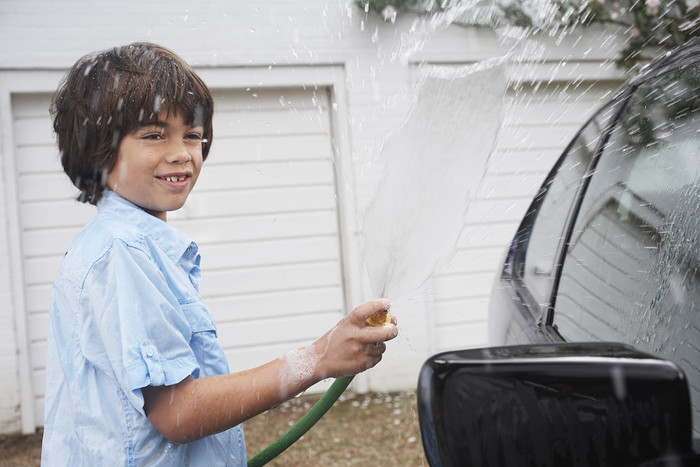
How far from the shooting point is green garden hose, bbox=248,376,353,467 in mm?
1326

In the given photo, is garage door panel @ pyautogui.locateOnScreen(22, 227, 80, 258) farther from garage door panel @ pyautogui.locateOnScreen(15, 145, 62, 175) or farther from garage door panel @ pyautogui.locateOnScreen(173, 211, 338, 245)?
garage door panel @ pyautogui.locateOnScreen(173, 211, 338, 245)

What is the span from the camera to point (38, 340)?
4.73 meters

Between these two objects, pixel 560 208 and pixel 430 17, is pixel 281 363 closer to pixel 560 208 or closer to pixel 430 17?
pixel 560 208

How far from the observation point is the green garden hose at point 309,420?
1.33 meters

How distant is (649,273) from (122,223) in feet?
3.45

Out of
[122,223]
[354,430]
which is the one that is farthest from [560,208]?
[354,430]

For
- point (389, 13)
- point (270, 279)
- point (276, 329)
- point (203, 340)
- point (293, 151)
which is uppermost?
point (389, 13)

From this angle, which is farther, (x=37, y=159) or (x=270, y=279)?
(x=270, y=279)

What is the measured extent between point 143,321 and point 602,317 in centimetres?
96

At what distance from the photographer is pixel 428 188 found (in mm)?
1487

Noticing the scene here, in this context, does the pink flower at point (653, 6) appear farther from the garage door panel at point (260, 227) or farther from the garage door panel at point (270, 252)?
the garage door panel at point (270, 252)

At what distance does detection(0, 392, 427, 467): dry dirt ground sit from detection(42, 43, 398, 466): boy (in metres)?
3.01

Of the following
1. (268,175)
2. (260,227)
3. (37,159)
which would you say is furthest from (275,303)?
(37,159)

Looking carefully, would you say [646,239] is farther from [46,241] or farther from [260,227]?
[46,241]
